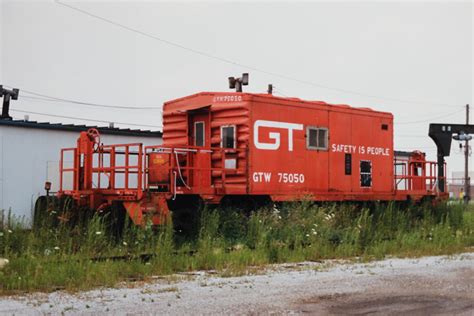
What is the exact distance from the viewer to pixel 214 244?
13.0 metres

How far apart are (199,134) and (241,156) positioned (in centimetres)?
169

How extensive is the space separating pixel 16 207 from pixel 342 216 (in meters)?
10.1

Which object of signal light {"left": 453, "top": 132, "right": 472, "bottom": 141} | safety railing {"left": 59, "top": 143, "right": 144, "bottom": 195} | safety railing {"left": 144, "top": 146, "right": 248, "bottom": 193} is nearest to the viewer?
safety railing {"left": 59, "top": 143, "right": 144, "bottom": 195}

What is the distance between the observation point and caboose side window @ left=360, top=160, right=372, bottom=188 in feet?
63.8

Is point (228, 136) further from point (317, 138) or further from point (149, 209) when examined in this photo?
point (149, 209)

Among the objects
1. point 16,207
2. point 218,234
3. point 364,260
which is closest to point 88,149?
point 218,234

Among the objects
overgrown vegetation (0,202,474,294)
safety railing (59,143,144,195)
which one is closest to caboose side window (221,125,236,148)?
overgrown vegetation (0,202,474,294)

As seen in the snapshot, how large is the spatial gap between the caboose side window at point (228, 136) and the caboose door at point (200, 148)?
47cm

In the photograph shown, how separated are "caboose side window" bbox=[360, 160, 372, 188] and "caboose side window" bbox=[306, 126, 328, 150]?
1.83 m

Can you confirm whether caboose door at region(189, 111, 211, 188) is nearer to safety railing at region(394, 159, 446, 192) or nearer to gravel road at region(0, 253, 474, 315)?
gravel road at region(0, 253, 474, 315)

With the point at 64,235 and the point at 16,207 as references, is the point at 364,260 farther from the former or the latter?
the point at 16,207

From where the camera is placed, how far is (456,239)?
15875 mm

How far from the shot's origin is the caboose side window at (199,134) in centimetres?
1730

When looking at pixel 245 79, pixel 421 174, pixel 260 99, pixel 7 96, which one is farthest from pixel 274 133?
pixel 7 96
